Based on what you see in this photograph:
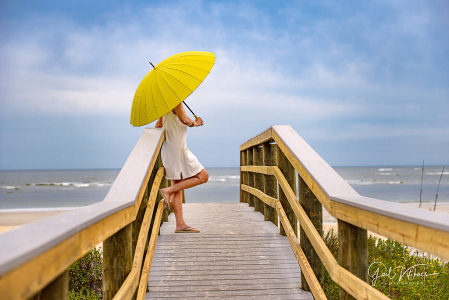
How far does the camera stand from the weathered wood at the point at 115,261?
191cm

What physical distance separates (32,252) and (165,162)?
9.19 feet

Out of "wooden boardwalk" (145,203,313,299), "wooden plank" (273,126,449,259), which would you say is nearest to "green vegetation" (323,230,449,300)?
"wooden boardwalk" (145,203,313,299)

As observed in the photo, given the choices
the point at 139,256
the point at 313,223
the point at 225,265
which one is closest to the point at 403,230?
the point at 313,223

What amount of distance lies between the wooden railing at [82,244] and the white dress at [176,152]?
58 cm

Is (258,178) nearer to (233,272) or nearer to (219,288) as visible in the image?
(233,272)

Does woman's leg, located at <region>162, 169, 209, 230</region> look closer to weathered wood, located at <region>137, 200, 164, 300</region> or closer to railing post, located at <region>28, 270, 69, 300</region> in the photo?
weathered wood, located at <region>137, 200, 164, 300</region>

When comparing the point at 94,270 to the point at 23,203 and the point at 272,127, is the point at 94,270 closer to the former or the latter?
the point at 272,127

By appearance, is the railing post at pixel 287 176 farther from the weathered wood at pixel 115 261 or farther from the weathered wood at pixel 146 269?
the weathered wood at pixel 115 261

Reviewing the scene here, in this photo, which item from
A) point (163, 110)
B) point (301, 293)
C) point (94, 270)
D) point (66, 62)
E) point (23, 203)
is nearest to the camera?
point (301, 293)

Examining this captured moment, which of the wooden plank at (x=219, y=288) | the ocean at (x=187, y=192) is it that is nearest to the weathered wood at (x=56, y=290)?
the wooden plank at (x=219, y=288)

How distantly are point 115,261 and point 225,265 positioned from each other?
1498 millimetres

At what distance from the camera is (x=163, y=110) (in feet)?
10.4

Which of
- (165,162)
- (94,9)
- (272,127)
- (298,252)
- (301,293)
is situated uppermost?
(94,9)

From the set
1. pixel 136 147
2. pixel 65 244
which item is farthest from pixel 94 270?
pixel 65 244
